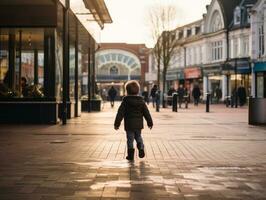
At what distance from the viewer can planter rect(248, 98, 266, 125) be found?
21.3 m

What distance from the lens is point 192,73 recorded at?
70438 mm

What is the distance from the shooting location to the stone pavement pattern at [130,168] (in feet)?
23.9

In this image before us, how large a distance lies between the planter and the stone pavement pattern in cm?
572

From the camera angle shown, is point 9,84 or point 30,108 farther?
point 9,84

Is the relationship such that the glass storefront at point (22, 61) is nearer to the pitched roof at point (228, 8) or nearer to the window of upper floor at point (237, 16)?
the window of upper floor at point (237, 16)

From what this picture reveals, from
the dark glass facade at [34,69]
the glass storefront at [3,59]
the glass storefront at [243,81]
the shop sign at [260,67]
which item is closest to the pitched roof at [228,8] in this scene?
the glass storefront at [243,81]

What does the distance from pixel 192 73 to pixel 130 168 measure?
61504 mm

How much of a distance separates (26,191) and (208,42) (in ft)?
197

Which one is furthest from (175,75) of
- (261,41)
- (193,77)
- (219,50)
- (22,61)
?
(22,61)

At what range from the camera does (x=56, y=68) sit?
22.6 m

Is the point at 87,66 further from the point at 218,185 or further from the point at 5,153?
the point at 218,185

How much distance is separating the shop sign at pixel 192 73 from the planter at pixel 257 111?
152ft

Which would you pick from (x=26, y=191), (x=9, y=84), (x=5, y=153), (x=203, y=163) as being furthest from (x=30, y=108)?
(x=26, y=191)

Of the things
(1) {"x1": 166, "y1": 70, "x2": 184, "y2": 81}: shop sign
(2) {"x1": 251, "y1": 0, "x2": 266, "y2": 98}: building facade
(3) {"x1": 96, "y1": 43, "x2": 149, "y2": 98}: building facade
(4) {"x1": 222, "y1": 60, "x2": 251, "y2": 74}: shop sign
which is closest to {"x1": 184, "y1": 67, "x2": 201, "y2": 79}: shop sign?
(1) {"x1": 166, "y1": 70, "x2": 184, "y2": 81}: shop sign
